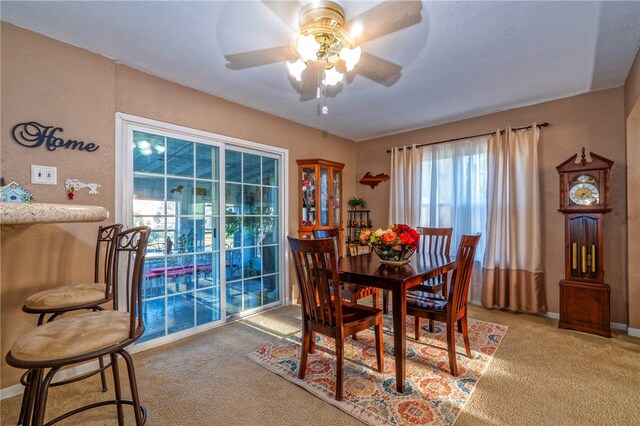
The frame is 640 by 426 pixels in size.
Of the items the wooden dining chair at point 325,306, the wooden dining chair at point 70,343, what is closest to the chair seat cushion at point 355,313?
the wooden dining chair at point 325,306

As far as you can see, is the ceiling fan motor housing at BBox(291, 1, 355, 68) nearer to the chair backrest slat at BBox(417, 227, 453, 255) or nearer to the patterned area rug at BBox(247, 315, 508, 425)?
the patterned area rug at BBox(247, 315, 508, 425)

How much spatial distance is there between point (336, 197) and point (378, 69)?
7.12 feet

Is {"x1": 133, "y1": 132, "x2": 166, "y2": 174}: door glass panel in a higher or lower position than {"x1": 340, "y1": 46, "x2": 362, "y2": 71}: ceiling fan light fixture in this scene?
lower

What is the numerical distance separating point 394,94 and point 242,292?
9.33 feet

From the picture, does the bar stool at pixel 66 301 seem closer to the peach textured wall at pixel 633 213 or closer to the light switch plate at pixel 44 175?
the light switch plate at pixel 44 175

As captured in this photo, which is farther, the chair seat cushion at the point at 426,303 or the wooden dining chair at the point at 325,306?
the chair seat cushion at the point at 426,303

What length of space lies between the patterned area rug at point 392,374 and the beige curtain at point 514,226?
0.73 meters

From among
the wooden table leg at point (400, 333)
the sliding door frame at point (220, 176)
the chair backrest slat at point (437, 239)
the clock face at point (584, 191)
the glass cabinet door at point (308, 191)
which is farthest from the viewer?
the glass cabinet door at point (308, 191)

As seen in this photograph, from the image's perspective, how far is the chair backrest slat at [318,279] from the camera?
185cm

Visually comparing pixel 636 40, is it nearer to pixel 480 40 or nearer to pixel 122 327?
pixel 480 40

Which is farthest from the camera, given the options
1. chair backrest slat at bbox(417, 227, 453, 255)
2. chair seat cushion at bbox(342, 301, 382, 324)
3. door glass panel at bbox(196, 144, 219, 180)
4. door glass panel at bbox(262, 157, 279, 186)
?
door glass panel at bbox(262, 157, 279, 186)

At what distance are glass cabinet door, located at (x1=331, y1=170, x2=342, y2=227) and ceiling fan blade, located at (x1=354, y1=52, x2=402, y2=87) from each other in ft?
5.75

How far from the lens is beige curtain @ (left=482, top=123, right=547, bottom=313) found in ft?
11.0

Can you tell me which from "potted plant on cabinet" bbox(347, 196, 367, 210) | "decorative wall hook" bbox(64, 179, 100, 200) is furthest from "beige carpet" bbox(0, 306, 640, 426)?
"potted plant on cabinet" bbox(347, 196, 367, 210)
